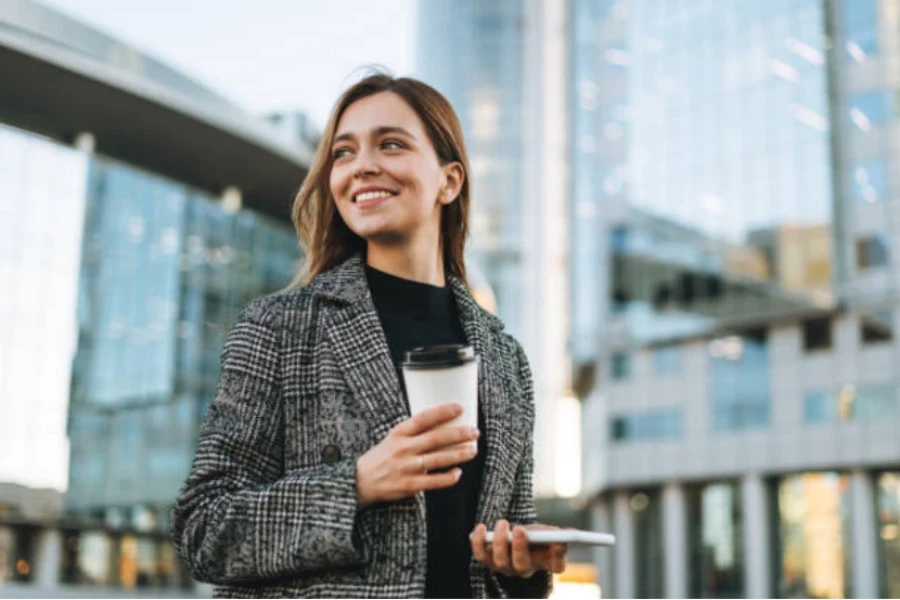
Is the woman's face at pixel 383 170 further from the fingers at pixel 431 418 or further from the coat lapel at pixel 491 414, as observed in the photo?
the fingers at pixel 431 418

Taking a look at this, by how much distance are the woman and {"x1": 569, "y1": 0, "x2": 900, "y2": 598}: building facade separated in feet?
126

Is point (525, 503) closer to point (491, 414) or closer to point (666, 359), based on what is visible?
point (491, 414)

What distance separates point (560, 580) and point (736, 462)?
31420 millimetres

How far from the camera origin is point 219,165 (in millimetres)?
35469

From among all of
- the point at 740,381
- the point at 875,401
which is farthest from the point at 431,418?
the point at 740,381

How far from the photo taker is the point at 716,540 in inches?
1770

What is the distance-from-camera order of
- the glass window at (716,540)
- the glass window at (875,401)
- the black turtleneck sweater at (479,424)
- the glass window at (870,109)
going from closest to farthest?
the black turtleneck sweater at (479,424) < the glass window at (875,401) < the glass window at (870,109) < the glass window at (716,540)

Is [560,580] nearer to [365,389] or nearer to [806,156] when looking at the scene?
[365,389]

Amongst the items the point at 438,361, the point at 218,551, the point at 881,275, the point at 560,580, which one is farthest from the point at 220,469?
the point at 881,275

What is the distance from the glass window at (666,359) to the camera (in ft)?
151

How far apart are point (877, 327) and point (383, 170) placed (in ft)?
131

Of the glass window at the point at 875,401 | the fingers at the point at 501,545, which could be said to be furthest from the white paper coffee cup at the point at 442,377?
the glass window at the point at 875,401

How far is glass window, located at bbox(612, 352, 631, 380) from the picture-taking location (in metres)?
48.3

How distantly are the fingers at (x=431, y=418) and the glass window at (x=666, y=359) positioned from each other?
4481cm
